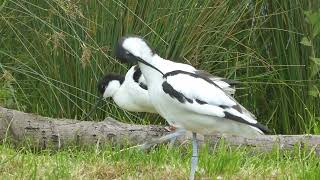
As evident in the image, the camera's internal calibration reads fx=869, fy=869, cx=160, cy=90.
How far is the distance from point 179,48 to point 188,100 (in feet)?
9.45

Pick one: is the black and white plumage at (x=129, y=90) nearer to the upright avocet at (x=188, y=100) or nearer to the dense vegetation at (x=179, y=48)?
the dense vegetation at (x=179, y=48)

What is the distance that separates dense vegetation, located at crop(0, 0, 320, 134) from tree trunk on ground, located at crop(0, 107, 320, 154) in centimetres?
66

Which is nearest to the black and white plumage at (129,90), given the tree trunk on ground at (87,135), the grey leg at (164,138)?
the tree trunk on ground at (87,135)

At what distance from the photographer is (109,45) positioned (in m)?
7.06

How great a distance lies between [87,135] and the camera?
5887mm

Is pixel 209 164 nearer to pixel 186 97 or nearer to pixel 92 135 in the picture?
pixel 186 97

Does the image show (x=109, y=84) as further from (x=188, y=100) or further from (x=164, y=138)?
(x=188, y=100)

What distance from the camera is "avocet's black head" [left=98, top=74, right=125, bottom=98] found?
680cm

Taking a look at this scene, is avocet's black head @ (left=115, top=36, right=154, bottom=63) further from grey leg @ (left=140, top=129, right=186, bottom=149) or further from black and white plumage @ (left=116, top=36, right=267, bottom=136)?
grey leg @ (left=140, top=129, right=186, bottom=149)

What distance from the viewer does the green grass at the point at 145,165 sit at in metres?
4.65

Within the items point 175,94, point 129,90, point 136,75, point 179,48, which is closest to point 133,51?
point 175,94

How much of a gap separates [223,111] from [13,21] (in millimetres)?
3058

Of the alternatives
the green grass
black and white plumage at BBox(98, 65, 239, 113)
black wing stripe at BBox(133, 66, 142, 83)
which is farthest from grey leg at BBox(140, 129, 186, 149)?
black wing stripe at BBox(133, 66, 142, 83)

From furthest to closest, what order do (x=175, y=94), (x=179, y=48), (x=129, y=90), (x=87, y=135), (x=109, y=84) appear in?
1. (x=179, y=48)
2. (x=129, y=90)
3. (x=109, y=84)
4. (x=87, y=135)
5. (x=175, y=94)
